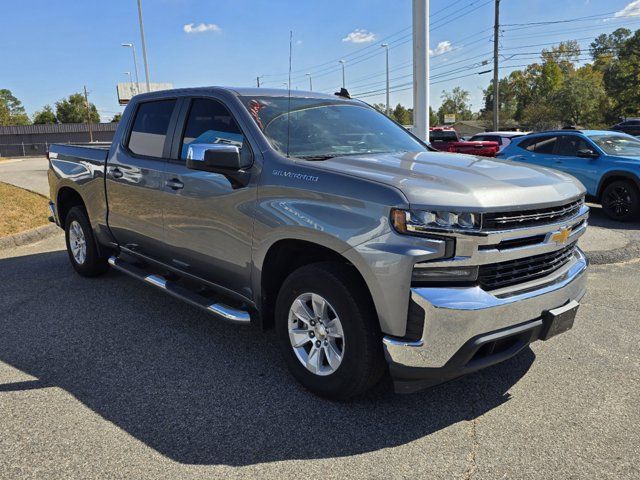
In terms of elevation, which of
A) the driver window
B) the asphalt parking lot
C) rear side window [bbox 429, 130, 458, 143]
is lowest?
the asphalt parking lot

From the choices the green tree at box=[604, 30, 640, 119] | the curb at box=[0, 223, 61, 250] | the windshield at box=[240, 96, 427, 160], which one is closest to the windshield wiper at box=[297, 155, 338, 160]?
the windshield at box=[240, 96, 427, 160]

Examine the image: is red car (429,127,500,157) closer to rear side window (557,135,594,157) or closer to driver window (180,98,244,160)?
rear side window (557,135,594,157)

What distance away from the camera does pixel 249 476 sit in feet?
8.41

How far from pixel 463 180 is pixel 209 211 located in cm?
188

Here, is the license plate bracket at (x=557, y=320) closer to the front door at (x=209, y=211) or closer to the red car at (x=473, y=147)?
the front door at (x=209, y=211)

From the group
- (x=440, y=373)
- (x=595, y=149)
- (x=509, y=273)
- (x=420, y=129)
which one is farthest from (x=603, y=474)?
(x=595, y=149)

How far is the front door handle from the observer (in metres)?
4.08

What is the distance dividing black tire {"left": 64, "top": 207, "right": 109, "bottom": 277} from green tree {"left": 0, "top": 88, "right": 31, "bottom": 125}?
103753 mm

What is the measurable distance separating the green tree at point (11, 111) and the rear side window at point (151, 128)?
345 ft

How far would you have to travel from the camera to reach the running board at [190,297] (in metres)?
3.57

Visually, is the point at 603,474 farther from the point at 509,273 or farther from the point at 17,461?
the point at 17,461

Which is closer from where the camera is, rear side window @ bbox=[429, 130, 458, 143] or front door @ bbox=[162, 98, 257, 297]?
front door @ bbox=[162, 98, 257, 297]

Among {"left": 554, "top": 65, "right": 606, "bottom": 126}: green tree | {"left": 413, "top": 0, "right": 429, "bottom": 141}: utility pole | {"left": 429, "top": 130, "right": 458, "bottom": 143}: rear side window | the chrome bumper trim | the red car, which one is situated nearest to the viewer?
the chrome bumper trim

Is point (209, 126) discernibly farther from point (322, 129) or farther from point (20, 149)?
point (20, 149)
